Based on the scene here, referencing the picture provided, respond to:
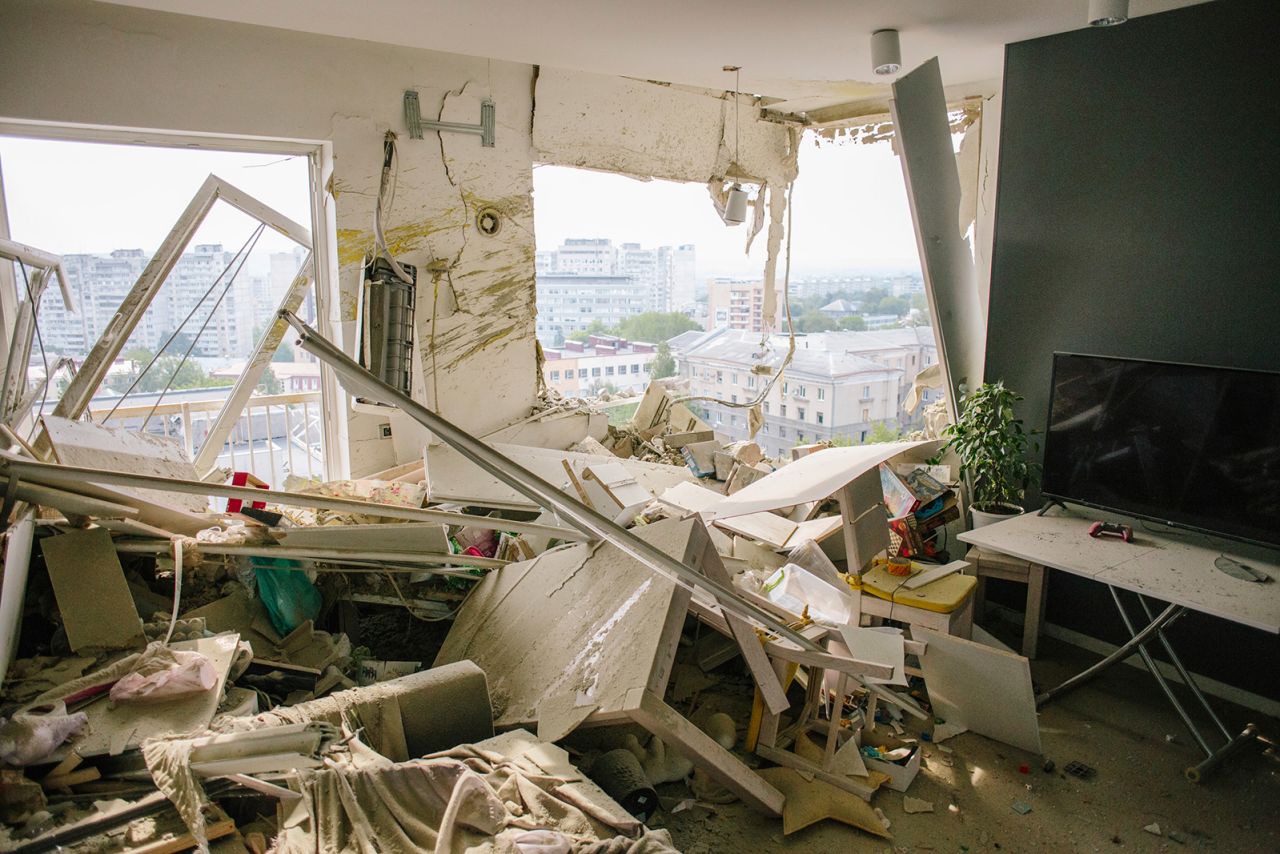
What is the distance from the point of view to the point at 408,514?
6.70 ft

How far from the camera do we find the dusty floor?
2.30 meters

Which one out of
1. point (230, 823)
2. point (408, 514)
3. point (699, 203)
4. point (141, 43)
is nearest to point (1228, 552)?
point (408, 514)

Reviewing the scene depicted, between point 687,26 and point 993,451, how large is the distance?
217 centimetres

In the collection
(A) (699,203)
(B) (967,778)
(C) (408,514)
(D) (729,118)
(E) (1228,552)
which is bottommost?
(B) (967,778)

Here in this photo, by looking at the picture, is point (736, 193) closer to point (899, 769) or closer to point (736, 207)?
point (736, 207)

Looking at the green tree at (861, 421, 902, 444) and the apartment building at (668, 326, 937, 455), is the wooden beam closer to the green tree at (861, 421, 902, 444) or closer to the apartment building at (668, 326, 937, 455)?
the green tree at (861, 421, 902, 444)

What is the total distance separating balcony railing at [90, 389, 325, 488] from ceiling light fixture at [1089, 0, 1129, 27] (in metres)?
3.75

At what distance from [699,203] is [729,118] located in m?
0.61

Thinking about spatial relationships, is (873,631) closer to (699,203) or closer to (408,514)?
(408,514)

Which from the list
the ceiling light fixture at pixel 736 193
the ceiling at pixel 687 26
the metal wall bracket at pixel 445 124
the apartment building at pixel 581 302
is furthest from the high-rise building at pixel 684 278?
the ceiling at pixel 687 26

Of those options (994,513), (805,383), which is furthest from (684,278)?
(994,513)

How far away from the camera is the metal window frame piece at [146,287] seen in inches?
129

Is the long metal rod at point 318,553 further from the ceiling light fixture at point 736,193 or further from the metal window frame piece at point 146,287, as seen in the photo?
the ceiling light fixture at point 736,193

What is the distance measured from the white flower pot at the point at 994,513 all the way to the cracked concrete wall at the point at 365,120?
2.55m
